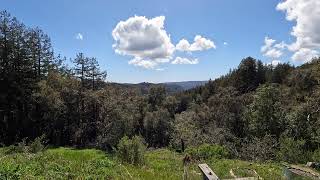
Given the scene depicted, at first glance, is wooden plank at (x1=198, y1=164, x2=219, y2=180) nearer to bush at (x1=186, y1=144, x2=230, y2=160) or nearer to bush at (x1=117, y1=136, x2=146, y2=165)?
bush at (x1=117, y1=136, x2=146, y2=165)

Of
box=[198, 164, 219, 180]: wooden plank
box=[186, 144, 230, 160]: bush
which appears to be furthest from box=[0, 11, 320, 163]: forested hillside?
box=[198, 164, 219, 180]: wooden plank

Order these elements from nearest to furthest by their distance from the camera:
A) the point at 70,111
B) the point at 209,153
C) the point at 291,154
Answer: the point at 291,154 → the point at 209,153 → the point at 70,111

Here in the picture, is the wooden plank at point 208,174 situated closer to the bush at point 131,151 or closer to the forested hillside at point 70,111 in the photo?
the bush at point 131,151

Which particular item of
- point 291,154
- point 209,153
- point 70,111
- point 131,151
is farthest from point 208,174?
point 70,111

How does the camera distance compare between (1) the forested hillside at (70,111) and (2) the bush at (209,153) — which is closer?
(2) the bush at (209,153)

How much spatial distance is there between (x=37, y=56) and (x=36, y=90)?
6.51m

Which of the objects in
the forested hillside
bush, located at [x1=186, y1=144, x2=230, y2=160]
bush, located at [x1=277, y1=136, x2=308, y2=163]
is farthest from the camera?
the forested hillside

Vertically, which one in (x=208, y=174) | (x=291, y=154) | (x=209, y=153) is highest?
(x=208, y=174)

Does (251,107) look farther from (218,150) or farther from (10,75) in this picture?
(10,75)

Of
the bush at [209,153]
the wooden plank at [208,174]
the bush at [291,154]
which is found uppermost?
the wooden plank at [208,174]

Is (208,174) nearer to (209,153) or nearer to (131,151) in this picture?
(131,151)

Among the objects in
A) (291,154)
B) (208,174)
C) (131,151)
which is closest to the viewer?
(208,174)

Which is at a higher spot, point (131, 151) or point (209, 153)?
point (131, 151)

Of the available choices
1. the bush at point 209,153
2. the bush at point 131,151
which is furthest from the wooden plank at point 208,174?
the bush at point 209,153
